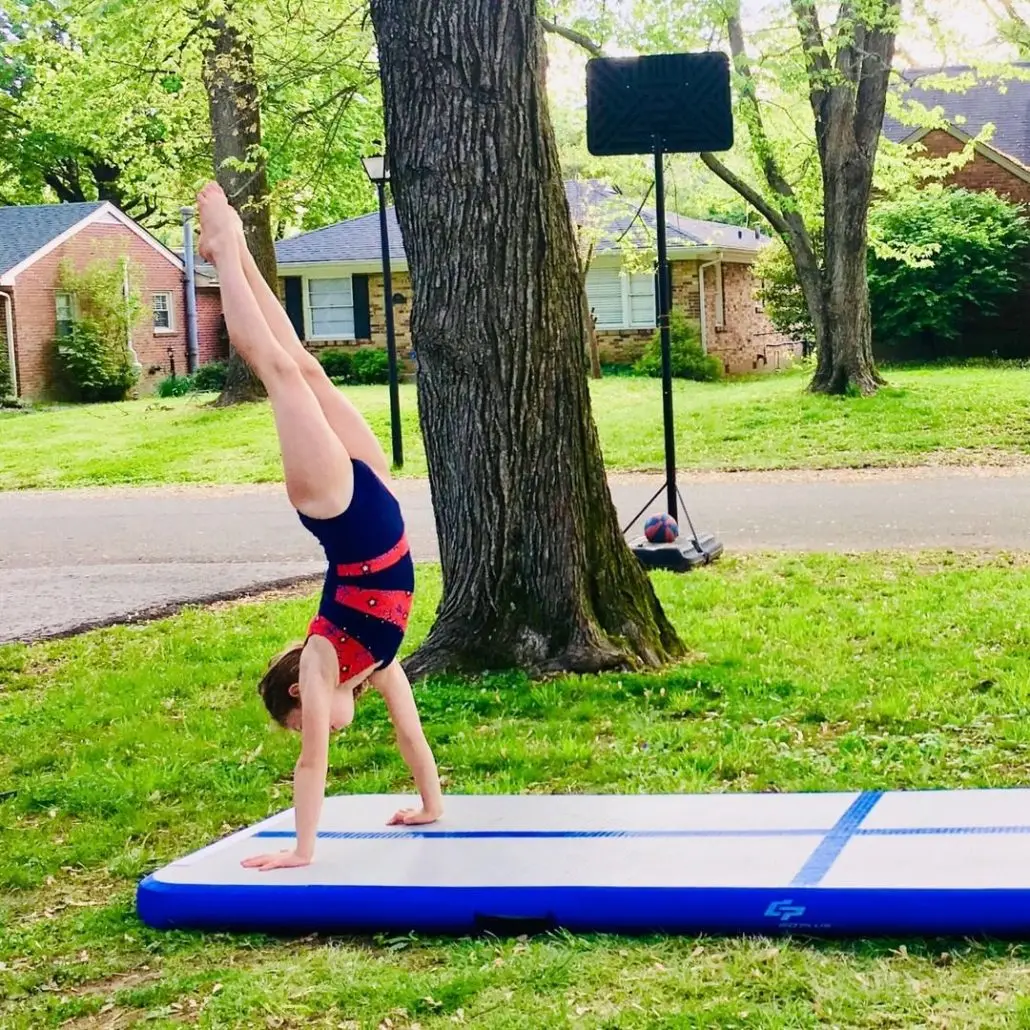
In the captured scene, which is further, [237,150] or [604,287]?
[604,287]

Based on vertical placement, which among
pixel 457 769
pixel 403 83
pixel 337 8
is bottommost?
pixel 457 769

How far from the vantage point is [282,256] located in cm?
2961

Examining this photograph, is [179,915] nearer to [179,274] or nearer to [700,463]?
[700,463]

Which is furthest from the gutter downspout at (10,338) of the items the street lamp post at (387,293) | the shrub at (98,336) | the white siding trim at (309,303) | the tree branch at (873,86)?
the tree branch at (873,86)

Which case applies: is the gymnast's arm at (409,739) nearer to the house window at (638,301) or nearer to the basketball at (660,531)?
the basketball at (660,531)

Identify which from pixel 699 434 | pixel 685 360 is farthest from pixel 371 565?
pixel 685 360

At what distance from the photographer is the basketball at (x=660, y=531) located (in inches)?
362

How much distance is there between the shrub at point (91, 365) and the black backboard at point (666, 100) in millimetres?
23945

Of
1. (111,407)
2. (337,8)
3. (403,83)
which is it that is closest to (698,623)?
(403,83)

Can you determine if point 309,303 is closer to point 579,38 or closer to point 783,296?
point 783,296

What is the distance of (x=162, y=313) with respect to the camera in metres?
35.0

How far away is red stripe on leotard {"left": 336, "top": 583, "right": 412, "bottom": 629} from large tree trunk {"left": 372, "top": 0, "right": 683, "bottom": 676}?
230 cm

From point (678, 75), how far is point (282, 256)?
2244 centimetres

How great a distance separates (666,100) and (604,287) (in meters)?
20.6
